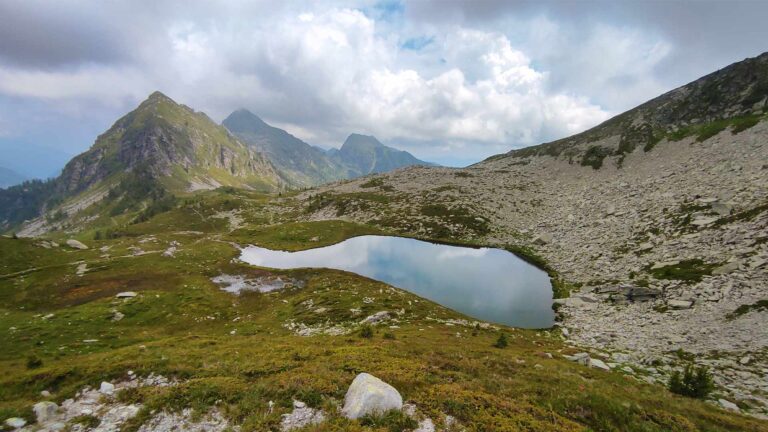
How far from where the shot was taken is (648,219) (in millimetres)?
51406

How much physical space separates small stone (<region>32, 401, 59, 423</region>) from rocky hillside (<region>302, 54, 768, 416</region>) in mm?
30931

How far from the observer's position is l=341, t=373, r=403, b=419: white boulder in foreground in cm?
1277

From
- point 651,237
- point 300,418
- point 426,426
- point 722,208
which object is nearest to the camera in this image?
point 426,426

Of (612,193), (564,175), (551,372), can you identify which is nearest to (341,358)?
(551,372)

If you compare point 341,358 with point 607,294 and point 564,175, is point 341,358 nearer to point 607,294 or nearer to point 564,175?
point 607,294

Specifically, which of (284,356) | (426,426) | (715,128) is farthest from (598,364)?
(715,128)

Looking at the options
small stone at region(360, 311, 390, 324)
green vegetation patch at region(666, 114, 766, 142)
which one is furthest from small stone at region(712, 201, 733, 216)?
small stone at region(360, 311, 390, 324)

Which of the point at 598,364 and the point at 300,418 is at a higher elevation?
the point at 300,418

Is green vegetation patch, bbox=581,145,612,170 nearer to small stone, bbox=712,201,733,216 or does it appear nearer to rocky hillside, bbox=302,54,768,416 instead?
rocky hillside, bbox=302,54,768,416

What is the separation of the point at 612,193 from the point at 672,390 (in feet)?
209

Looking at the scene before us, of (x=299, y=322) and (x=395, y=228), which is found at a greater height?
(x=395, y=228)

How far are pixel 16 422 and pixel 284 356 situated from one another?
→ 35.9ft

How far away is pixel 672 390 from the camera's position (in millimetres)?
18891

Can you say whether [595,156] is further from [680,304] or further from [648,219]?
[680,304]
